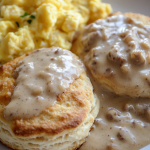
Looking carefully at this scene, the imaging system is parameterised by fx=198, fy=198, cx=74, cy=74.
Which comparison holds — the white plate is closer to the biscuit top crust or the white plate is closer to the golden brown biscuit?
the biscuit top crust

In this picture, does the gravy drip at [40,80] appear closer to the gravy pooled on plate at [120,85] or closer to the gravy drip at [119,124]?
the gravy pooled on plate at [120,85]

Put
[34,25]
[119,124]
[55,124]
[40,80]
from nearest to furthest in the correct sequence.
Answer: [55,124]
[40,80]
[119,124]
[34,25]

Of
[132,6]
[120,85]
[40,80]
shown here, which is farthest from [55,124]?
[132,6]

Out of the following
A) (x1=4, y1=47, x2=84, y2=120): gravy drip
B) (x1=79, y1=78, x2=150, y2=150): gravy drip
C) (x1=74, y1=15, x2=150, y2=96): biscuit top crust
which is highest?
(x1=74, y1=15, x2=150, y2=96): biscuit top crust

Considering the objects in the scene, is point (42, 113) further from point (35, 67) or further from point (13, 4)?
point (13, 4)

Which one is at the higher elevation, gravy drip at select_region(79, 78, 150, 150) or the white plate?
the white plate

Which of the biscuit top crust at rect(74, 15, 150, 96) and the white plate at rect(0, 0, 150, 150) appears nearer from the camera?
the biscuit top crust at rect(74, 15, 150, 96)

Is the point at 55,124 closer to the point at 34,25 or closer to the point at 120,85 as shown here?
the point at 120,85

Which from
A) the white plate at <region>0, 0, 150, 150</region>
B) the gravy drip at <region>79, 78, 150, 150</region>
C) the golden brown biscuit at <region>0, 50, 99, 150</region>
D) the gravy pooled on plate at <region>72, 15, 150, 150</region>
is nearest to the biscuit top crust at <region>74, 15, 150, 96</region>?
the gravy pooled on plate at <region>72, 15, 150, 150</region>
